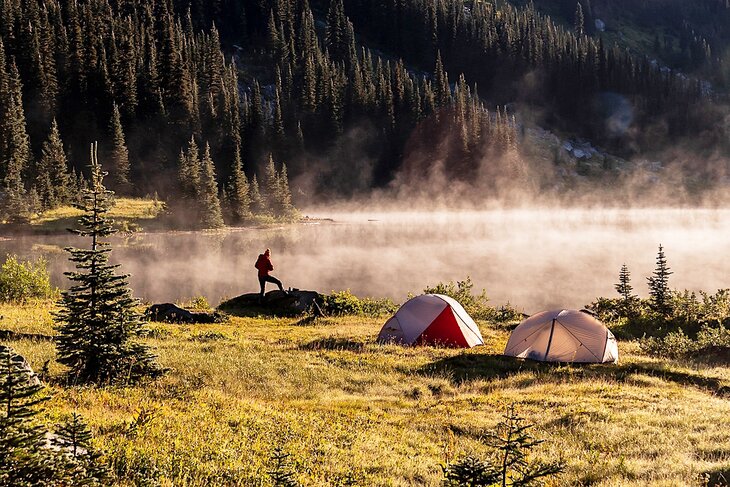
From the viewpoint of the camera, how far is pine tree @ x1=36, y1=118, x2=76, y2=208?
248 ft

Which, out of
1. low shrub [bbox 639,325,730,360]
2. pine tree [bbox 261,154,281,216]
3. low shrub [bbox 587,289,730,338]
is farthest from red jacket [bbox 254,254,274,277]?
pine tree [bbox 261,154,281,216]

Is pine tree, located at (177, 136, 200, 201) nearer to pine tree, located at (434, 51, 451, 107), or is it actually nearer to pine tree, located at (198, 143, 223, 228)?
pine tree, located at (198, 143, 223, 228)

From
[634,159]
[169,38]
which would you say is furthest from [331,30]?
[634,159]

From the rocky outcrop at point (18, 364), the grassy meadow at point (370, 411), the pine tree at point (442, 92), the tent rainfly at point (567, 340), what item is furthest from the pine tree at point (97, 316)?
the pine tree at point (442, 92)

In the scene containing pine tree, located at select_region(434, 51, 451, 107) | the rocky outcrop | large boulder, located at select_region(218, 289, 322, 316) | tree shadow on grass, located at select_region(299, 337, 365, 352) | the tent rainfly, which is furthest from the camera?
pine tree, located at select_region(434, 51, 451, 107)

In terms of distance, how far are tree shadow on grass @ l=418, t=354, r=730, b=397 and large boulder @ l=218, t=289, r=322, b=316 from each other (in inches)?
467

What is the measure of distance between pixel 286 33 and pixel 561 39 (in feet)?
313

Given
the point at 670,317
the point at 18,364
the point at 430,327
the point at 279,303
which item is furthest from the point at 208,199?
the point at 18,364

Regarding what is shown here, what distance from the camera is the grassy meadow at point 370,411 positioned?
365 inches

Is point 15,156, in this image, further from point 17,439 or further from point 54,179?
point 17,439

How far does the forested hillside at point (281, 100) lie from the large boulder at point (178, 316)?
55148 millimetres

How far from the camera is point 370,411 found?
14148 mm

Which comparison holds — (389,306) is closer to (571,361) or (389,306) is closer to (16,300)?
(571,361)

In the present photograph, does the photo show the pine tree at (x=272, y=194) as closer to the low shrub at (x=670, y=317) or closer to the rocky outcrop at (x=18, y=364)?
Result: the low shrub at (x=670, y=317)
